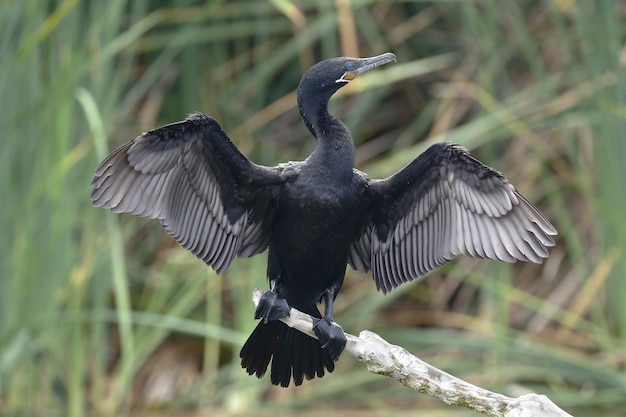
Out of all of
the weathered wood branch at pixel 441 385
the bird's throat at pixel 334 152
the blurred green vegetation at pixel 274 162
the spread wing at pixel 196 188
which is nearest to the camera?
the weathered wood branch at pixel 441 385

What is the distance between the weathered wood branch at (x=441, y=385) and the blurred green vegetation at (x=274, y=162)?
1578 mm

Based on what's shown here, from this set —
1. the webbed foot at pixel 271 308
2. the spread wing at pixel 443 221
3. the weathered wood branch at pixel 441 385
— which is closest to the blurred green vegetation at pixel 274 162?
the spread wing at pixel 443 221

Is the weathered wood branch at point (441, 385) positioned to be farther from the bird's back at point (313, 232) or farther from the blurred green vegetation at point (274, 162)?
the blurred green vegetation at point (274, 162)

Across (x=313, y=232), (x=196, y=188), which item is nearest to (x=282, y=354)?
(x=313, y=232)

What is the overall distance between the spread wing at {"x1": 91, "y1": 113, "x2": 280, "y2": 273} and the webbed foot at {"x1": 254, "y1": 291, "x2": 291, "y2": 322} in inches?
11.1

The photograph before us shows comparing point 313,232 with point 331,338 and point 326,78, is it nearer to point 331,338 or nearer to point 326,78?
point 331,338

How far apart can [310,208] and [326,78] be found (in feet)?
1.44

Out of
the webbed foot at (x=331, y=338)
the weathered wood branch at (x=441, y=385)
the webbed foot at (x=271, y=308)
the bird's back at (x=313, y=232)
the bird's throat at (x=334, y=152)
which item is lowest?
the weathered wood branch at (x=441, y=385)

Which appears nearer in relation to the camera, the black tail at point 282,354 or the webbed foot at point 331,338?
the webbed foot at point 331,338

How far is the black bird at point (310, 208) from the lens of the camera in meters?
3.64

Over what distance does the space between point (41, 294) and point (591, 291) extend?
236 cm

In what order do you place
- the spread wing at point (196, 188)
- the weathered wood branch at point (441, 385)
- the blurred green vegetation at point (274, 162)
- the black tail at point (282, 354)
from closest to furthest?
the weathered wood branch at point (441, 385) < the spread wing at point (196, 188) < the black tail at point (282, 354) < the blurred green vegetation at point (274, 162)

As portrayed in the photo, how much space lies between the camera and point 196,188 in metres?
3.77

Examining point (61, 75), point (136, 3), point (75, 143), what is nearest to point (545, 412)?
point (61, 75)
